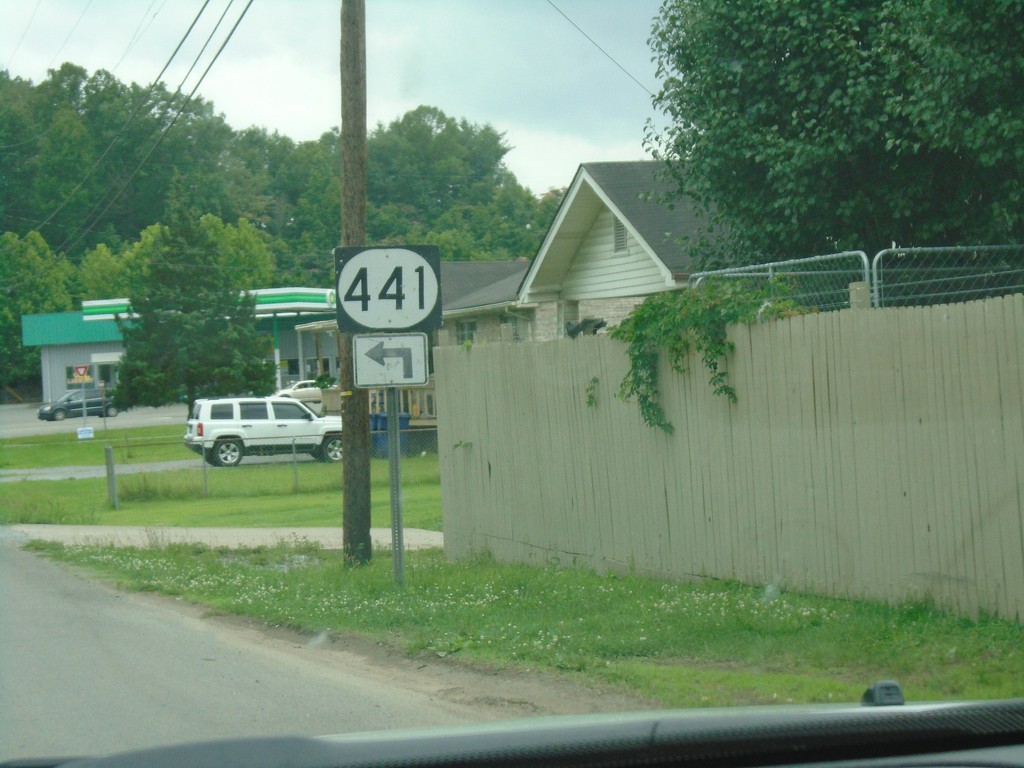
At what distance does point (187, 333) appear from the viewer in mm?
48719

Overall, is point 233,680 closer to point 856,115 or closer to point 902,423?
point 902,423

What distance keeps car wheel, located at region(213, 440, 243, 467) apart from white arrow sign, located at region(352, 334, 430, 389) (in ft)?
73.1

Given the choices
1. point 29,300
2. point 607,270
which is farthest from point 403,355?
point 29,300

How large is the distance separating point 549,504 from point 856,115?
6.16 meters

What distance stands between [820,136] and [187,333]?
38.8 meters

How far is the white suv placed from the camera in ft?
102

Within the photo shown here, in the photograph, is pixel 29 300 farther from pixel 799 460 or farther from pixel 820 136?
pixel 799 460

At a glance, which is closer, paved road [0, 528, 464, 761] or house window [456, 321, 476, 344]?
paved road [0, 528, 464, 761]

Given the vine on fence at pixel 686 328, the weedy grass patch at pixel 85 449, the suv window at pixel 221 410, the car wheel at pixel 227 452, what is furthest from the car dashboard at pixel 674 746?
the weedy grass patch at pixel 85 449

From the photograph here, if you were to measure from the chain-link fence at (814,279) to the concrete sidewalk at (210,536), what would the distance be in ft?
18.9

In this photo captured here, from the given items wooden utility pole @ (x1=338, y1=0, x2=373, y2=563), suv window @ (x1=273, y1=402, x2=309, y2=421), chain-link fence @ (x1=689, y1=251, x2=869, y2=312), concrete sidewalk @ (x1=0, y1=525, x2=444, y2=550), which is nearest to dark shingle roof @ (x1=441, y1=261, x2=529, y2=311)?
suv window @ (x1=273, y1=402, x2=309, y2=421)

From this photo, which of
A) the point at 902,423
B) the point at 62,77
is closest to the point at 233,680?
the point at 902,423

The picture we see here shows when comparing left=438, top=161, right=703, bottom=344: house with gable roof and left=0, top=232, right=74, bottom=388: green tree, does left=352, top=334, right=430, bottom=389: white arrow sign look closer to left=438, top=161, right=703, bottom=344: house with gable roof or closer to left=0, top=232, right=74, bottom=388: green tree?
left=438, top=161, right=703, bottom=344: house with gable roof

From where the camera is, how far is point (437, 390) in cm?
1388
